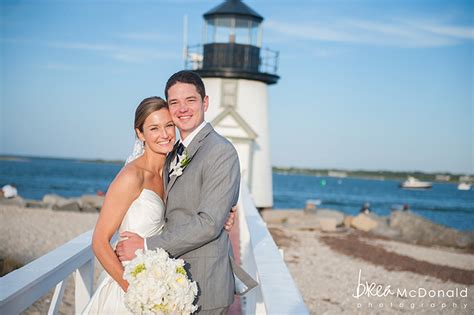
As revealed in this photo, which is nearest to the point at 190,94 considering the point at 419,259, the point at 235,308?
the point at 235,308

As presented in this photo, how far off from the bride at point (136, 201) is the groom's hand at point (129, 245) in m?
0.05

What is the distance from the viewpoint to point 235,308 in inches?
226

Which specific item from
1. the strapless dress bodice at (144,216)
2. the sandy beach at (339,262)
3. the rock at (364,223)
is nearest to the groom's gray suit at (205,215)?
the strapless dress bodice at (144,216)

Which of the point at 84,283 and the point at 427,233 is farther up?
the point at 84,283

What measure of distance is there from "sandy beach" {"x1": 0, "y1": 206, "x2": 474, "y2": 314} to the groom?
5.76 metres

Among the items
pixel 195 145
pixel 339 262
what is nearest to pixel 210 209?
pixel 195 145

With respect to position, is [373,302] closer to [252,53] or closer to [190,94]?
[190,94]

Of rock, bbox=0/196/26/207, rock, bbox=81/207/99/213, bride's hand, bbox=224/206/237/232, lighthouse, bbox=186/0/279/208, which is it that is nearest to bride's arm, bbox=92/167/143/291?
bride's hand, bbox=224/206/237/232

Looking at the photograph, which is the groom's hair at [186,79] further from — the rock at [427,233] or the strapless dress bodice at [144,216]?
the rock at [427,233]

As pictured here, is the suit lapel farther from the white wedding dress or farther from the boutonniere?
the white wedding dress

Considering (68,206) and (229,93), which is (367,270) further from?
(68,206)

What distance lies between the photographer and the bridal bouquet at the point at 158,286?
→ 8.82ft

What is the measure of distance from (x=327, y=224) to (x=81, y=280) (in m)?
19.5

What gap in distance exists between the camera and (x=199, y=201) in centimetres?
304
